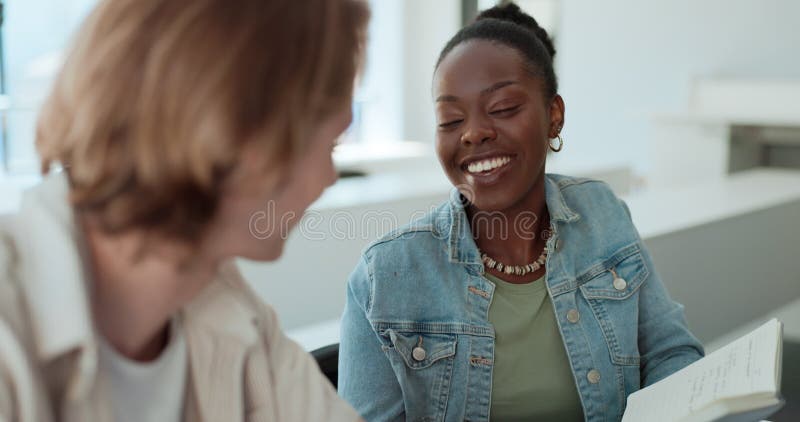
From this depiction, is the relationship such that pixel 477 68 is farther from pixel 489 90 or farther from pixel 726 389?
pixel 726 389

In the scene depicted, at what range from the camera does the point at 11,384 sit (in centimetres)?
59

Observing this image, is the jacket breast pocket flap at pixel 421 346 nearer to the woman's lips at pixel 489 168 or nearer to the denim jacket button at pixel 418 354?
the denim jacket button at pixel 418 354

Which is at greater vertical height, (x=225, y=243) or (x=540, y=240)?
(x=225, y=243)

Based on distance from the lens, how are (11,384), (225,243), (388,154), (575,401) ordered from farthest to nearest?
(388,154) < (575,401) < (225,243) < (11,384)

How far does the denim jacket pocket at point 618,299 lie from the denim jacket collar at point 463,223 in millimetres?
101

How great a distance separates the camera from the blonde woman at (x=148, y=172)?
60cm

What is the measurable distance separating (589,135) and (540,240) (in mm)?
5436

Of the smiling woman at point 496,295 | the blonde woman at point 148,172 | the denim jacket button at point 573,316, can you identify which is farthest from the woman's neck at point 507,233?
the blonde woman at point 148,172

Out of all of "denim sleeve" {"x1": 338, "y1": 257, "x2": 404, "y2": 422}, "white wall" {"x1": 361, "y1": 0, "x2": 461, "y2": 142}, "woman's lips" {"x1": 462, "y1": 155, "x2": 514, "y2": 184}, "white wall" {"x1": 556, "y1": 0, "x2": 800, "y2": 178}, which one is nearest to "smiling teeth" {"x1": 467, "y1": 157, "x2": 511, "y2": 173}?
"woman's lips" {"x1": 462, "y1": 155, "x2": 514, "y2": 184}

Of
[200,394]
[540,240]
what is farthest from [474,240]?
[200,394]

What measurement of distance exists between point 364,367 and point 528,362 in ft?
0.83

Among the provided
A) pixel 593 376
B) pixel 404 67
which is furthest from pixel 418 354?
pixel 404 67

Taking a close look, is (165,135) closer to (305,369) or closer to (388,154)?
(305,369)

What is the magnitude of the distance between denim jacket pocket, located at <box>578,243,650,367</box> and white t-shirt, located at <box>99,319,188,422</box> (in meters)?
0.70
